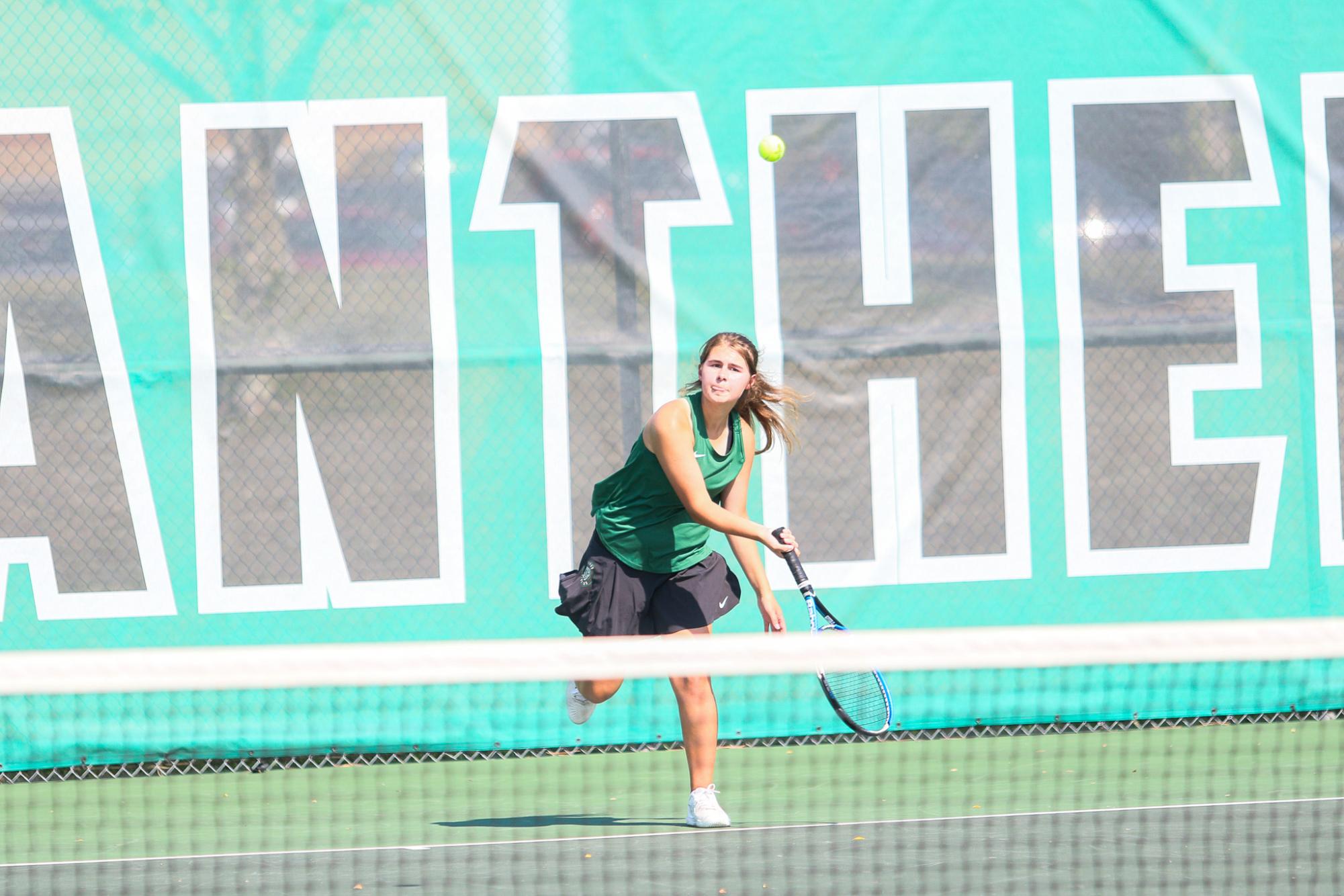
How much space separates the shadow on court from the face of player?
1.20 meters

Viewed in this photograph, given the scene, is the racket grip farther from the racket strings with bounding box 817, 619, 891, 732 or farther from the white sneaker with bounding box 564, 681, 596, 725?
the white sneaker with bounding box 564, 681, 596, 725

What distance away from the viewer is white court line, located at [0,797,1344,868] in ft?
14.3

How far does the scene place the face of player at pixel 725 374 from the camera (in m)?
4.25

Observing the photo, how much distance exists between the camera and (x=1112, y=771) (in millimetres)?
5188

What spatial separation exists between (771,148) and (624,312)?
0.73m

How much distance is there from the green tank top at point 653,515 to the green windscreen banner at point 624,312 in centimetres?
114

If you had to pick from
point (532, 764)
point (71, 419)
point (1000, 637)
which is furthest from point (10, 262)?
point (1000, 637)

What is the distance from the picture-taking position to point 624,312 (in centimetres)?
560

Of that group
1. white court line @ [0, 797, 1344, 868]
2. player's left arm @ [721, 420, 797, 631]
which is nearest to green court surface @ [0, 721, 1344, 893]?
white court line @ [0, 797, 1344, 868]

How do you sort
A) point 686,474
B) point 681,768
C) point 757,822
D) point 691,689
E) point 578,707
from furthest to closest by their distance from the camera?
point 681,768
point 578,707
point 757,822
point 691,689
point 686,474

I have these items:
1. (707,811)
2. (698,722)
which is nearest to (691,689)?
(698,722)

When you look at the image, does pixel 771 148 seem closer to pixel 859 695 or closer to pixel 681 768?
pixel 859 695

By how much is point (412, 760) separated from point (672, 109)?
7.77 ft

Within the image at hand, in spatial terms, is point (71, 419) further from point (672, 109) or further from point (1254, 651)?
point (1254, 651)
